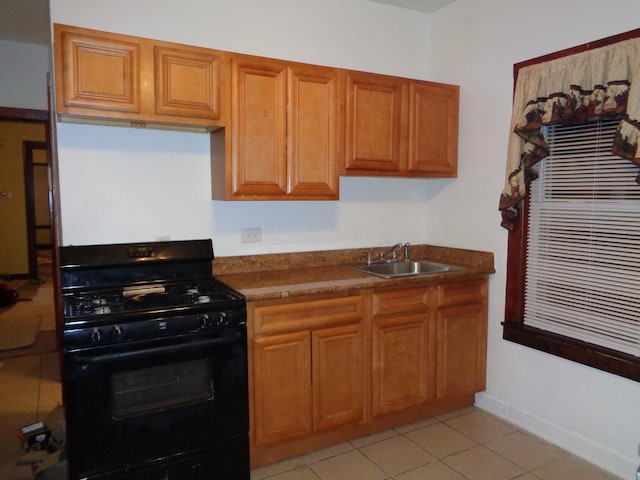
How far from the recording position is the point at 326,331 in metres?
2.42

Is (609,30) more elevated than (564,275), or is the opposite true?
(609,30)

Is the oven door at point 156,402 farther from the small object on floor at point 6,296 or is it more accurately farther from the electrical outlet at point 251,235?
the small object on floor at point 6,296

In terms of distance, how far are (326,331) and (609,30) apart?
207 cm

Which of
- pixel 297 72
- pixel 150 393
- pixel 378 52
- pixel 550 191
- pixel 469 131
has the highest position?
pixel 378 52

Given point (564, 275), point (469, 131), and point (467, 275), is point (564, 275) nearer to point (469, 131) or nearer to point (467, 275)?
point (467, 275)

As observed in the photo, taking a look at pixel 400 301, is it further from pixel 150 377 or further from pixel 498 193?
pixel 150 377

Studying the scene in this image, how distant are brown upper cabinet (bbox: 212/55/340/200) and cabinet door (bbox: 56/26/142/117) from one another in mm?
487

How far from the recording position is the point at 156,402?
78.5 inches

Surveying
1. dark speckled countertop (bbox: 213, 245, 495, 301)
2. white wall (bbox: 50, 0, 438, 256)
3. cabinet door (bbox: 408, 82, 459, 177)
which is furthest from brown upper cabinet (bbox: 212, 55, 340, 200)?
cabinet door (bbox: 408, 82, 459, 177)

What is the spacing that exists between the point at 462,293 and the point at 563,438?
0.95 metres

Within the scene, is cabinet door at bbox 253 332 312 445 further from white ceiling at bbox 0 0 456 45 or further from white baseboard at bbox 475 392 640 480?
white ceiling at bbox 0 0 456 45

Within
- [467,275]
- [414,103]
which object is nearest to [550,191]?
[467,275]

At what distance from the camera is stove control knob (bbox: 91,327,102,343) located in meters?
1.85

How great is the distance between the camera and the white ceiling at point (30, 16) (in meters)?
3.17
